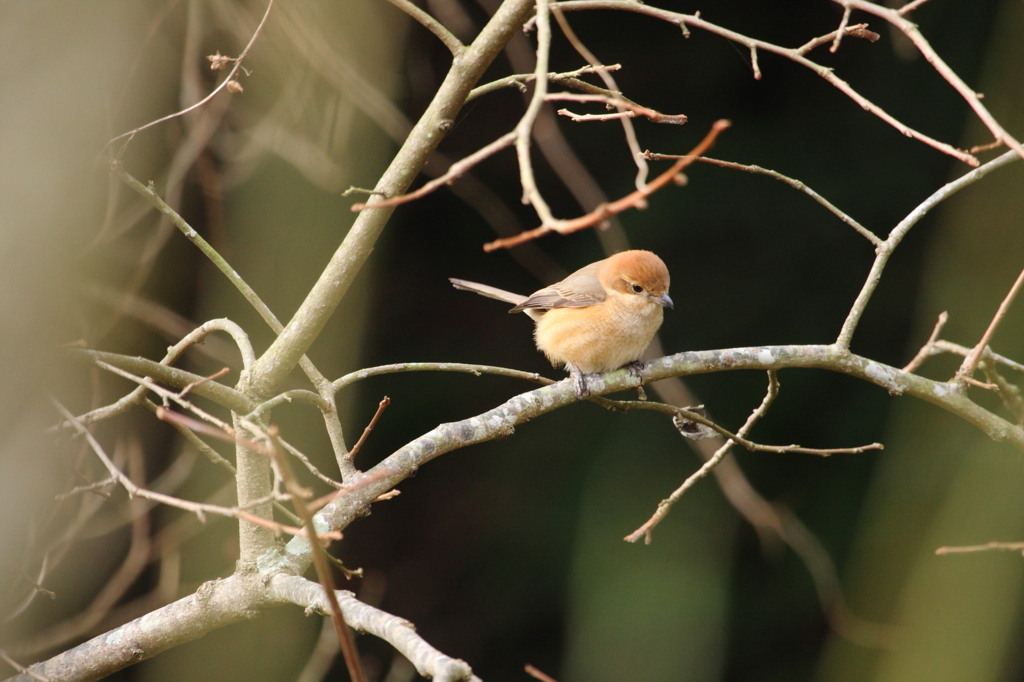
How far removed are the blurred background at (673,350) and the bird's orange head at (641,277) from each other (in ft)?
1.64

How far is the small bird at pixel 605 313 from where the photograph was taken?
295 centimetres

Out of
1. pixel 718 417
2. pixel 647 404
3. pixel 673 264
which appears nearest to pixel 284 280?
pixel 647 404

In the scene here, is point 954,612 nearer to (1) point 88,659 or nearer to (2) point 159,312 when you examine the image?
(1) point 88,659

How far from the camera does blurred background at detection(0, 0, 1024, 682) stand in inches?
134

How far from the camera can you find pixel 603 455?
3.96 metres

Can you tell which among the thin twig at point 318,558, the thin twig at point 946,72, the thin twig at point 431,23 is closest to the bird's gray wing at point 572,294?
the thin twig at point 431,23

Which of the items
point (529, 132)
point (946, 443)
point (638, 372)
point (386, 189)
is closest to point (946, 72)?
point (529, 132)

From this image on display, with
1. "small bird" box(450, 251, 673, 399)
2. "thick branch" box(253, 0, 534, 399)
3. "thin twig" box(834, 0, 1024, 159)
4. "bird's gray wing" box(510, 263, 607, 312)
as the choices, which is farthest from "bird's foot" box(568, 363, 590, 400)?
"thin twig" box(834, 0, 1024, 159)

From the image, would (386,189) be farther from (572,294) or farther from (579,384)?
(572,294)

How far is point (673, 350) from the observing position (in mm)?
4141

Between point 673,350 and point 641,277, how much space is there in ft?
3.85

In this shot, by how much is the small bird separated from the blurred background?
0.51 m

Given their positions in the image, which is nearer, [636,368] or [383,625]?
[383,625]

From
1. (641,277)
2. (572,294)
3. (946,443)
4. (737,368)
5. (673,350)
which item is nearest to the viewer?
(737,368)
